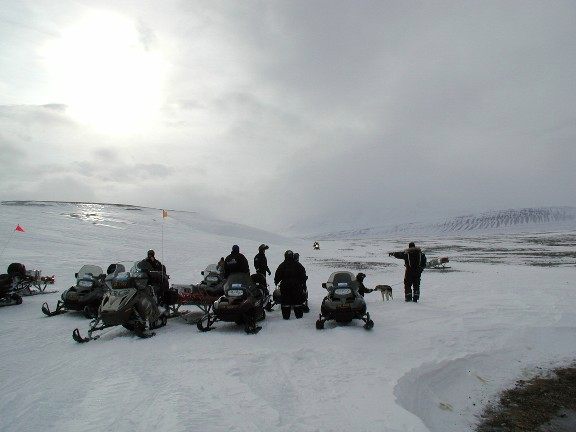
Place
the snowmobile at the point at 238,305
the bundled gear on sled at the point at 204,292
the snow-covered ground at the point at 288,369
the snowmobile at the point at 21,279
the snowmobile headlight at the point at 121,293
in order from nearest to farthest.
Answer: the snow-covered ground at the point at 288,369, the snowmobile headlight at the point at 121,293, the snowmobile at the point at 238,305, the bundled gear on sled at the point at 204,292, the snowmobile at the point at 21,279

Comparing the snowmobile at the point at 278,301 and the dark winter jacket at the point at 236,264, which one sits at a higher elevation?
the dark winter jacket at the point at 236,264

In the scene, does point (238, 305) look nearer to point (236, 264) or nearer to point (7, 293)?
point (236, 264)

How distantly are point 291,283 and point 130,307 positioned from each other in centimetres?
389

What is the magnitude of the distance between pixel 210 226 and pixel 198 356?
56.8m

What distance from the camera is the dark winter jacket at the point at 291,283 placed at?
9688 mm

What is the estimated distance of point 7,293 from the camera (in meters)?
12.2

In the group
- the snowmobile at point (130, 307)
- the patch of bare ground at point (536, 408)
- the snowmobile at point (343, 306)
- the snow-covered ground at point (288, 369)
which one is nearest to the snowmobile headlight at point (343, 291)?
the snowmobile at point (343, 306)

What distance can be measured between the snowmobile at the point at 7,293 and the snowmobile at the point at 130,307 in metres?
5.83

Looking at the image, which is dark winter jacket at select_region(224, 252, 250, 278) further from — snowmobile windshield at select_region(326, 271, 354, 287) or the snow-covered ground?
snowmobile windshield at select_region(326, 271, 354, 287)

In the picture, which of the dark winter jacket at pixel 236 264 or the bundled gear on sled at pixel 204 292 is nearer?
the dark winter jacket at pixel 236 264

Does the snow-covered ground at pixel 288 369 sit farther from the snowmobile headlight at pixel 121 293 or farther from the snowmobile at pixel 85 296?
the snowmobile headlight at pixel 121 293

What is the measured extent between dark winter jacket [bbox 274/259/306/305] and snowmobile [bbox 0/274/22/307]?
9.12m

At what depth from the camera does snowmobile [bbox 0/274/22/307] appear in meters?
11.9

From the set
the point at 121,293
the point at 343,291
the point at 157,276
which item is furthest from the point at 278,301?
the point at 121,293
